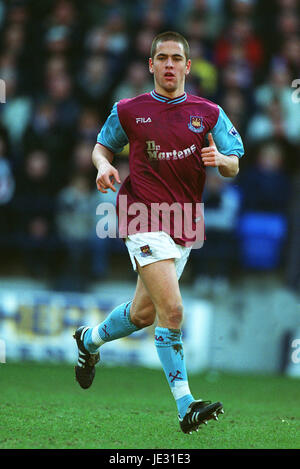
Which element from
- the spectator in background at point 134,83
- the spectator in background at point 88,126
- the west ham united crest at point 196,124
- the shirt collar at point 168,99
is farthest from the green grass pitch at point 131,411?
the spectator in background at point 134,83

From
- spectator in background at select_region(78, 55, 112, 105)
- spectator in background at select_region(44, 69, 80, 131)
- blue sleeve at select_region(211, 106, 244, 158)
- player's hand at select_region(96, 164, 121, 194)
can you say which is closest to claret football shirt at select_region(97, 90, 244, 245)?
blue sleeve at select_region(211, 106, 244, 158)

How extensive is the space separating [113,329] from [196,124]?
1558 mm

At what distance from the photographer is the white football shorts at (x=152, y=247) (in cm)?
543

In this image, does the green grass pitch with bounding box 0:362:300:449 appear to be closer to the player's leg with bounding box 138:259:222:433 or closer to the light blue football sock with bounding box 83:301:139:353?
the player's leg with bounding box 138:259:222:433

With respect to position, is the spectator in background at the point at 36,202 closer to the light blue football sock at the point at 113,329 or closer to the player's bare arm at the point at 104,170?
the light blue football sock at the point at 113,329

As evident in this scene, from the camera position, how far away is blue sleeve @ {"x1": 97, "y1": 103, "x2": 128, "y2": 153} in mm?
5812

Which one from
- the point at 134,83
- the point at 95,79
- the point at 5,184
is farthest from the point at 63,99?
the point at 5,184

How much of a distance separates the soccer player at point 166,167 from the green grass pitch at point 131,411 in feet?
1.33

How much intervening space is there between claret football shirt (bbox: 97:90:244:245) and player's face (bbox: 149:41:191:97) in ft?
0.30

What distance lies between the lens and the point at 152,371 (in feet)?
31.3

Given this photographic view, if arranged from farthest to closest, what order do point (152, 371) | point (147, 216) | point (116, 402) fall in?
point (152, 371) → point (116, 402) → point (147, 216)
